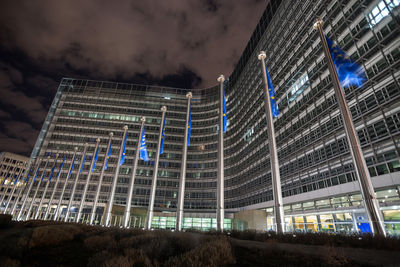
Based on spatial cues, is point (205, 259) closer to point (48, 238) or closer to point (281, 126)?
point (48, 238)

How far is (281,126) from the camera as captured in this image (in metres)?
38.7

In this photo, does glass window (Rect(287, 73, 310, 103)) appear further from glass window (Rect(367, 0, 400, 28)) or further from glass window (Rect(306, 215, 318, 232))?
glass window (Rect(306, 215, 318, 232))

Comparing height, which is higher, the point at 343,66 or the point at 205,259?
the point at 343,66

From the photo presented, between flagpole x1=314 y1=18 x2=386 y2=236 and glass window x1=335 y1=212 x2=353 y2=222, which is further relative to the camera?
glass window x1=335 y1=212 x2=353 y2=222

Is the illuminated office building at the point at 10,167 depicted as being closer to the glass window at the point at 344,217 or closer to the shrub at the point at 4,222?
the shrub at the point at 4,222

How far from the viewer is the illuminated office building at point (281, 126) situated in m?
21.7

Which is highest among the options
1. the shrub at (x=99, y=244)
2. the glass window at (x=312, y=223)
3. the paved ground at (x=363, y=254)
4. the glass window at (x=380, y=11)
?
the glass window at (x=380, y=11)

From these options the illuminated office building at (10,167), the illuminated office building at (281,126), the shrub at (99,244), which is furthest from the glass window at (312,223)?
the illuminated office building at (10,167)

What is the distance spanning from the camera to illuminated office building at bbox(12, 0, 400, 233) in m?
21.7

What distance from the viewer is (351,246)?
25.4 ft

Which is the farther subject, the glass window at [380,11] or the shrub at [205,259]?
the glass window at [380,11]

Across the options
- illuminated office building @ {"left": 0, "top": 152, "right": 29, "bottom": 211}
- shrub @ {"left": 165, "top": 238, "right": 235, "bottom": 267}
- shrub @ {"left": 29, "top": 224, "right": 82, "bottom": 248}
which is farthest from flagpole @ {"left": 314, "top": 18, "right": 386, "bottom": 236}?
illuminated office building @ {"left": 0, "top": 152, "right": 29, "bottom": 211}

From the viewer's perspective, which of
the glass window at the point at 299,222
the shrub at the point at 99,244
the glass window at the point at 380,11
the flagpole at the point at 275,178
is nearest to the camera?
the shrub at the point at 99,244

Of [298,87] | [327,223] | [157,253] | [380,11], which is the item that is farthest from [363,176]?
[298,87]
